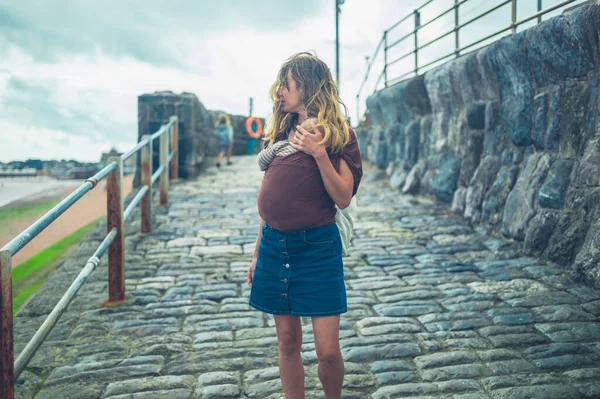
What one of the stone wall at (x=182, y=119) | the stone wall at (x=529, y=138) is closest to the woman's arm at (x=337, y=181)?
A: the stone wall at (x=529, y=138)

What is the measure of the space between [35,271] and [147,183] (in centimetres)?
289

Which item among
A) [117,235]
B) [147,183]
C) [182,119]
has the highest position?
[182,119]

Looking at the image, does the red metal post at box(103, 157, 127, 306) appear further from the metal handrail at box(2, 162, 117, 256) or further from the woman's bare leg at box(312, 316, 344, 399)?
the woman's bare leg at box(312, 316, 344, 399)

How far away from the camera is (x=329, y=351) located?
219cm

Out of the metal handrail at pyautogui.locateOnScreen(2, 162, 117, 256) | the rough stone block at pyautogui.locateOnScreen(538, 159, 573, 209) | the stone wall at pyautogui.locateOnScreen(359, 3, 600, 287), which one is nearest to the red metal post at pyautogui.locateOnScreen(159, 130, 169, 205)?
the stone wall at pyautogui.locateOnScreen(359, 3, 600, 287)

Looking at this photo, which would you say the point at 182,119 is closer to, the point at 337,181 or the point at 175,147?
the point at 175,147

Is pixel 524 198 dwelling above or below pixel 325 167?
below

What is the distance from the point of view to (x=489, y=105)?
6.50 meters

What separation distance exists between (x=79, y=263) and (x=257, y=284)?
3545 millimetres

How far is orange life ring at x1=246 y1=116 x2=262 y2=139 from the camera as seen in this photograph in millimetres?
19453

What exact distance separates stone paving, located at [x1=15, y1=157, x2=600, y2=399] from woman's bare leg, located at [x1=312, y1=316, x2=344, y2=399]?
0.52 m

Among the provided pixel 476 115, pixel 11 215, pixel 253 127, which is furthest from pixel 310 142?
pixel 253 127

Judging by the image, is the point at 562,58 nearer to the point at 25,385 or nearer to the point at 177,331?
the point at 177,331

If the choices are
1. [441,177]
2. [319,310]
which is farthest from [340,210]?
[441,177]
